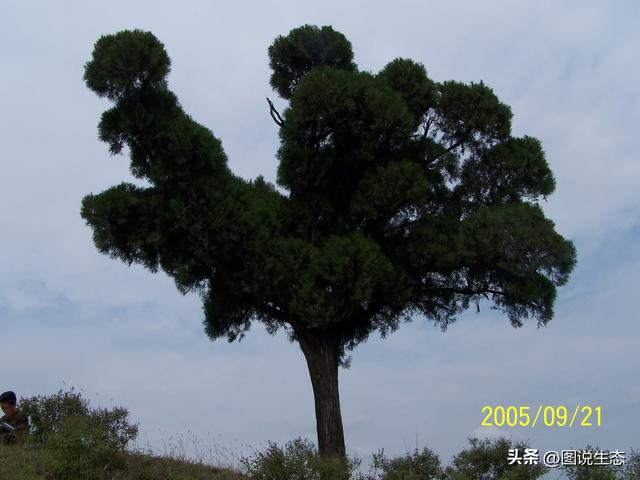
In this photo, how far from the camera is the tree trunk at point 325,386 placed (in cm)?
1278

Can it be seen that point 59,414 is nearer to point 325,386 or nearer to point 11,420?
point 11,420

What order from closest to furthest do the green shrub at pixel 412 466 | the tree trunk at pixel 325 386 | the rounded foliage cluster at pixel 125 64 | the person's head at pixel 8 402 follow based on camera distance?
the green shrub at pixel 412 466, the rounded foliage cluster at pixel 125 64, the person's head at pixel 8 402, the tree trunk at pixel 325 386

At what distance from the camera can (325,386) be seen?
13.1 m

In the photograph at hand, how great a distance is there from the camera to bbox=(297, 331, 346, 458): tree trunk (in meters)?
12.8

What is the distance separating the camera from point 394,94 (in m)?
13.5

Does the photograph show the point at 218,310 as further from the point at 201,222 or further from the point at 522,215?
the point at 522,215

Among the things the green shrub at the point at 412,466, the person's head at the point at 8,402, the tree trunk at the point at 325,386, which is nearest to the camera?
the green shrub at the point at 412,466

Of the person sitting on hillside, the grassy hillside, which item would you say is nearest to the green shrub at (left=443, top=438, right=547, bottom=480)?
the grassy hillside

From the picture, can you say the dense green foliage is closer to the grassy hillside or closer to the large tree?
the large tree

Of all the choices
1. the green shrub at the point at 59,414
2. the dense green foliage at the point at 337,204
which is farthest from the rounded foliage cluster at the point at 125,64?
the green shrub at the point at 59,414

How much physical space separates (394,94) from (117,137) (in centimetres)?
487

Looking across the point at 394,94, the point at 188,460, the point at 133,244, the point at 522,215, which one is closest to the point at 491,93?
the point at 394,94

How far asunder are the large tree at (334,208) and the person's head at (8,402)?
280 cm

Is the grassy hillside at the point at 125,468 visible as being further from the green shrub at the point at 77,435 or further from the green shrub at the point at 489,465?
the green shrub at the point at 489,465
